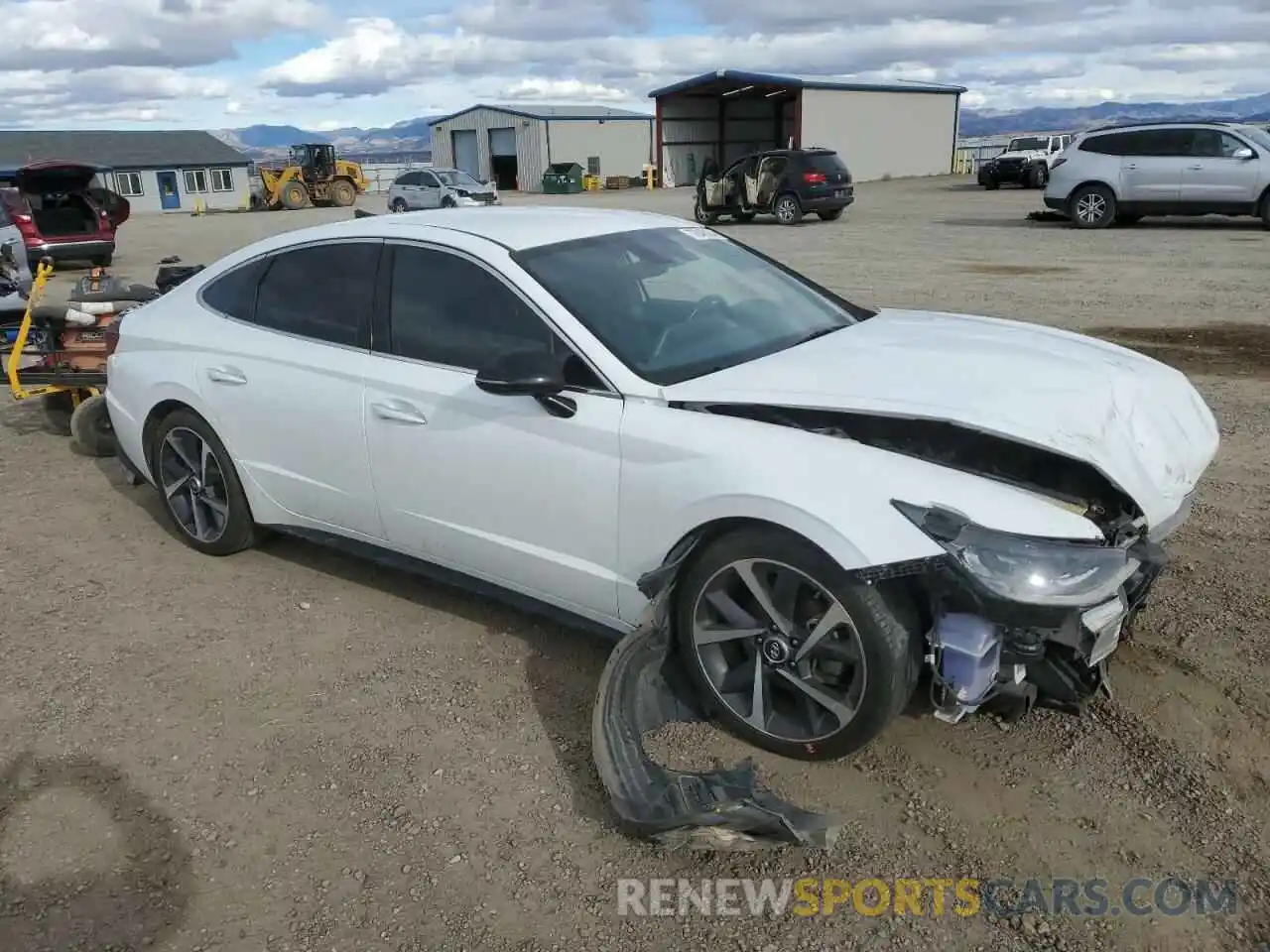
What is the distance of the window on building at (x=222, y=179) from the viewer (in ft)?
195

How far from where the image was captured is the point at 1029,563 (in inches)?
105

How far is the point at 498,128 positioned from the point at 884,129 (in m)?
19.5

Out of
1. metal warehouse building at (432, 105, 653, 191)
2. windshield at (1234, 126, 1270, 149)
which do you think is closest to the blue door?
metal warehouse building at (432, 105, 653, 191)

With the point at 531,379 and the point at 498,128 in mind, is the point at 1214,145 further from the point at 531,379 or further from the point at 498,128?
the point at 498,128

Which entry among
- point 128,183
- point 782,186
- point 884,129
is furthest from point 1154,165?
point 128,183

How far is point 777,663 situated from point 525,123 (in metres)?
50.6

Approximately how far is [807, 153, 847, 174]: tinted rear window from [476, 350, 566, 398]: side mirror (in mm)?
20887

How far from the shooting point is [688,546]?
3.18m

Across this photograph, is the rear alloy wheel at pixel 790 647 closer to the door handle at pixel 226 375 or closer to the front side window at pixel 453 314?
the front side window at pixel 453 314

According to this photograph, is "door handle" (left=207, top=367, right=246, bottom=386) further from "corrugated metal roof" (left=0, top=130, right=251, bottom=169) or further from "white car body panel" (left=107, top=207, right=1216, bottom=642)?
"corrugated metal roof" (left=0, top=130, right=251, bottom=169)

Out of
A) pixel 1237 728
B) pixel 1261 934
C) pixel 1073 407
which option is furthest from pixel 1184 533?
pixel 1261 934

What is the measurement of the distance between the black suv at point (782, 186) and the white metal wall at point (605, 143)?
27.2m

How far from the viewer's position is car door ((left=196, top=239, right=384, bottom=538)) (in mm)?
4113

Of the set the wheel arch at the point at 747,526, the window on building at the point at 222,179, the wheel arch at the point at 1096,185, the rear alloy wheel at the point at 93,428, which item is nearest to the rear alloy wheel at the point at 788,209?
the wheel arch at the point at 1096,185
